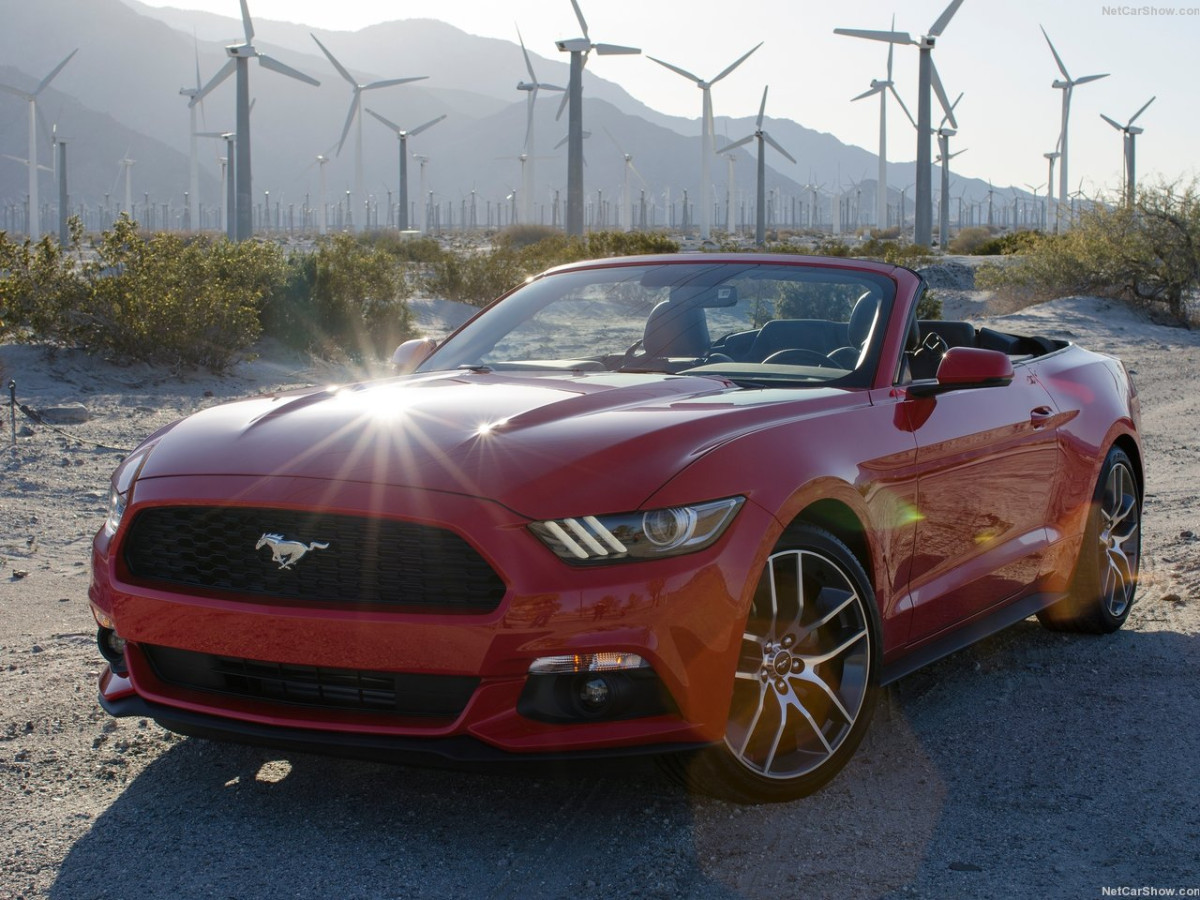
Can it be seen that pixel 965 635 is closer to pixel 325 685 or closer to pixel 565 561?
pixel 565 561

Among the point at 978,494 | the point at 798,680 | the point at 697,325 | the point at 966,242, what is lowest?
the point at 798,680

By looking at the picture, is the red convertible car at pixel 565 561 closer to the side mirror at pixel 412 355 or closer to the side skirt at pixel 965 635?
the side skirt at pixel 965 635

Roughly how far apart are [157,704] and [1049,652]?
346 centimetres

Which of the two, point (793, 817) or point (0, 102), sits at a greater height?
point (0, 102)

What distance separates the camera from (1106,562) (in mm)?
5469

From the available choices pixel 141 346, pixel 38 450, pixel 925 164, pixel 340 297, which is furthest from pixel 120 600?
pixel 925 164

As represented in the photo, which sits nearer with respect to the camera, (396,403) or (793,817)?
(793,817)

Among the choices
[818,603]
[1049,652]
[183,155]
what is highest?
[183,155]

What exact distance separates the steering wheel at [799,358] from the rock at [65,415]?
8263 millimetres

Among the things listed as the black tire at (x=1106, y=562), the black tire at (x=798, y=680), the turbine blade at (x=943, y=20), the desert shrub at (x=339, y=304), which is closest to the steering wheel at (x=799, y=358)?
the black tire at (x=798, y=680)

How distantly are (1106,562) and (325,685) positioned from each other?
3.54 metres

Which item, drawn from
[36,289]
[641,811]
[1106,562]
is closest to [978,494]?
[1106,562]

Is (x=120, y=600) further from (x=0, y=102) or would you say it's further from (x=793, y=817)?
(x=0, y=102)

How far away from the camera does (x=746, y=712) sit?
11.0ft
